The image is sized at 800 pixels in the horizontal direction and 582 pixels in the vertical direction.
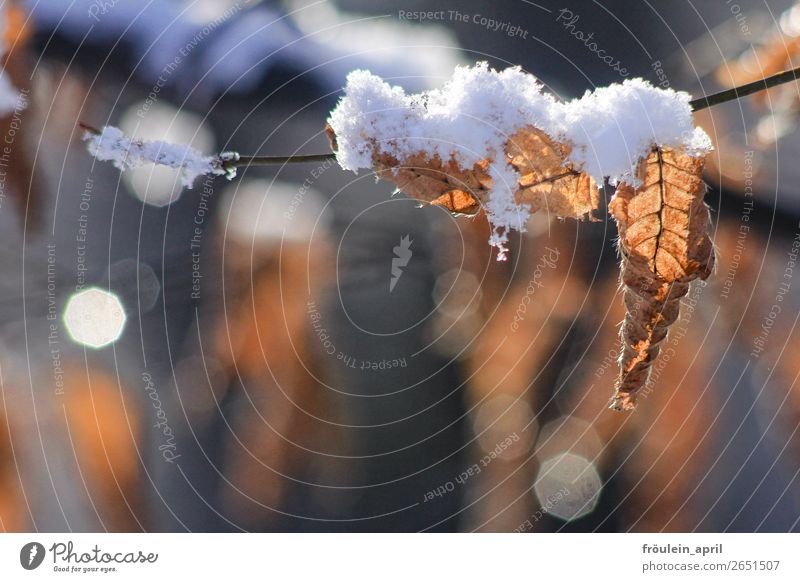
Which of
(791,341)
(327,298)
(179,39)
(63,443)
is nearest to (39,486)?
(63,443)

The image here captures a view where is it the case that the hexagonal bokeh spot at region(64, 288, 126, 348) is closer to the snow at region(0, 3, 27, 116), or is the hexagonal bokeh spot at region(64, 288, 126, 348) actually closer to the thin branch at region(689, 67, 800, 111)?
the snow at region(0, 3, 27, 116)

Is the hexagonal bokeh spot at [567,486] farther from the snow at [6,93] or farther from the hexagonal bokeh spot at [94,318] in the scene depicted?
the snow at [6,93]

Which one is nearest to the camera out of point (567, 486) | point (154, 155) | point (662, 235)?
point (662, 235)

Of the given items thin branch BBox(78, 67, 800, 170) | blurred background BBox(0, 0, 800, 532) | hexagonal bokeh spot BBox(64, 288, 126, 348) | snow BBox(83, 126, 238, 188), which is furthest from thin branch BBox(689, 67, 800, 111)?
hexagonal bokeh spot BBox(64, 288, 126, 348)

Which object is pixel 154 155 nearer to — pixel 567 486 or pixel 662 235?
pixel 662 235

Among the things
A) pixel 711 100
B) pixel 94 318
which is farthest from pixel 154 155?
pixel 711 100
